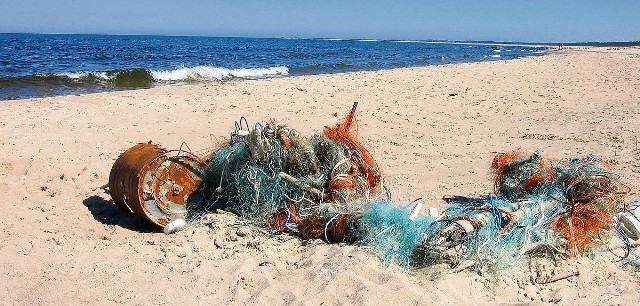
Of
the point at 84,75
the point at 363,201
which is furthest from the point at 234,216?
the point at 84,75

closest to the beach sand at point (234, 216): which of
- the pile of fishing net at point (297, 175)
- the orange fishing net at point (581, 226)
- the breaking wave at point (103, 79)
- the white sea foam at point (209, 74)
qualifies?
the orange fishing net at point (581, 226)

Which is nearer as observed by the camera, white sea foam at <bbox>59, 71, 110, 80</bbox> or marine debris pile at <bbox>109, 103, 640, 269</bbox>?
marine debris pile at <bbox>109, 103, 640, 269</bbox>

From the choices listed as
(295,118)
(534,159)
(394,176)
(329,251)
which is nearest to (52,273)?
(329,251)

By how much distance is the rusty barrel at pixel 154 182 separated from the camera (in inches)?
185

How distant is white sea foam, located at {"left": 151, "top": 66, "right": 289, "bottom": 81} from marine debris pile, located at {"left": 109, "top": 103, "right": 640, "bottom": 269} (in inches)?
606

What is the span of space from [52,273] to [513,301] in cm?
352

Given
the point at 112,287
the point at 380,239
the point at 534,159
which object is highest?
the point at 534,159

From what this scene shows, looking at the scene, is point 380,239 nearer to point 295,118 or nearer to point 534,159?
point 534,159

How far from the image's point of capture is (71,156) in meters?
6.98

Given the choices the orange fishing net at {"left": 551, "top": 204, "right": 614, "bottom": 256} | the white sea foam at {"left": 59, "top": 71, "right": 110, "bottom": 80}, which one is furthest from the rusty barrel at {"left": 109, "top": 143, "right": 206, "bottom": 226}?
the white sea foam at {"left": 59, "top": 71, "right": 110, "bottom": 80}

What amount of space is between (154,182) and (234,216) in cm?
83

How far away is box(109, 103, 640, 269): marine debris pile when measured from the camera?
3998 mm

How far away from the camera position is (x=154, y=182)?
4.88 m

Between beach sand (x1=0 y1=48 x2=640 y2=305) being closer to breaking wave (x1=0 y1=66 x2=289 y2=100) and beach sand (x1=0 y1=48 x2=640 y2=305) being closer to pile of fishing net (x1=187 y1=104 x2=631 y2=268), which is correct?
pile of fishing net (x1=187 y1=104 x2=631 y2=268)
